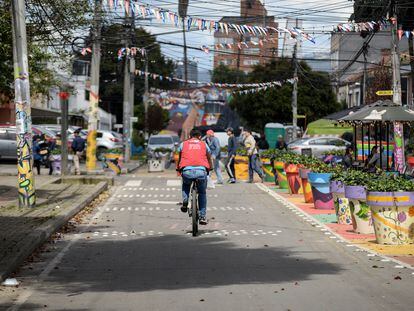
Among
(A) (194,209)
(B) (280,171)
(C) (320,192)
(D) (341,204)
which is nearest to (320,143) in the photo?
(B) (280,171)

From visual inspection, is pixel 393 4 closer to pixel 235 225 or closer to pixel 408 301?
pixel 235 225

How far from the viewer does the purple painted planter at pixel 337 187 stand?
15367 millimetres

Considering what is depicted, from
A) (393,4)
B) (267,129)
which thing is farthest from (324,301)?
(267,129)

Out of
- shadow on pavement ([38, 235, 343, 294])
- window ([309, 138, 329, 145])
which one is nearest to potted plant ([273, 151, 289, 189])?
shadow on pavement ([38, 235, 343, 294])

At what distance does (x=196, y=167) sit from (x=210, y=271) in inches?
163

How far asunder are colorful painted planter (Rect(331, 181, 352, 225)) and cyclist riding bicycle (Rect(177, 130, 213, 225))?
2.55m

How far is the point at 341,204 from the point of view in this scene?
15.6 meters

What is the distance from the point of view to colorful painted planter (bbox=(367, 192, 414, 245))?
1252 cm

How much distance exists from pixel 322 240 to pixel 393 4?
15366 millimetres

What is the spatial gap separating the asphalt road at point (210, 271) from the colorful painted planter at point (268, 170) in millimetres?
12188

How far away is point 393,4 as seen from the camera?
27.1 metres

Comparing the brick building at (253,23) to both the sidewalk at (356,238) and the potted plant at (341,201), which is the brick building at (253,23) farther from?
the potted plant at (341,201)

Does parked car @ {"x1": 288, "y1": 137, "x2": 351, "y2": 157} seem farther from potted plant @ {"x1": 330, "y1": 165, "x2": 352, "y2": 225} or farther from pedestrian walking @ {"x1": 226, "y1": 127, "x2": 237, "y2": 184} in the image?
potted plant @ {"x1": 330, "y1": 165, "x2": 352, "y2": 225}

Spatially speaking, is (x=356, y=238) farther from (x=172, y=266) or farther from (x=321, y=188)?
(x=321, y=188)
